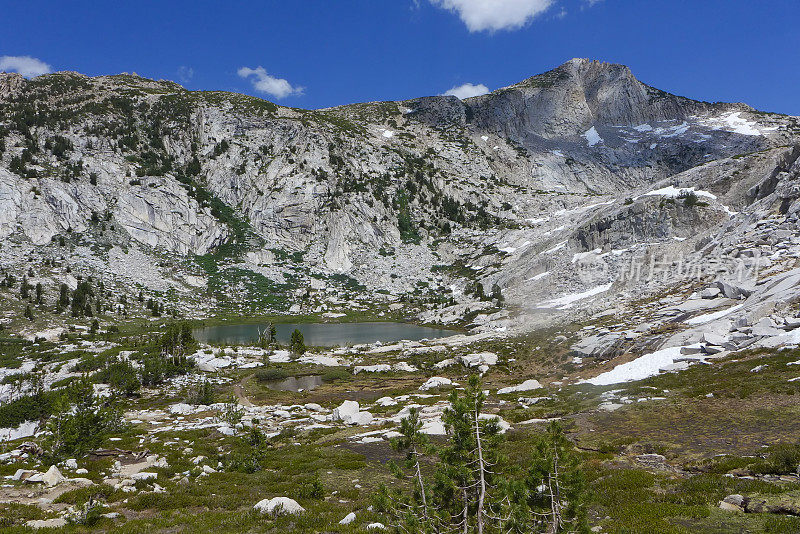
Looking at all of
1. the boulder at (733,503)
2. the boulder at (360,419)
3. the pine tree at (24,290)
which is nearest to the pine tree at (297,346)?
the boulder at (360,419)

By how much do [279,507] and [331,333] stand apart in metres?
78.2

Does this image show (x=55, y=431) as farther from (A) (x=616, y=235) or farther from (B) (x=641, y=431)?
(A) (x=616, y=235)

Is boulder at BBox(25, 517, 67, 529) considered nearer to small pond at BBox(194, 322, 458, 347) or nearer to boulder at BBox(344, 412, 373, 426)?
boulder at BBox(344, 412, 373, 426)

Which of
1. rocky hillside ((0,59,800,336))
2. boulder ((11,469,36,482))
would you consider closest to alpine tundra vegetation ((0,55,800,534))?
boulder ((11,469,36,482))

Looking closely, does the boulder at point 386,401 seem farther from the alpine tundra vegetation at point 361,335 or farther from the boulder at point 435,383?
the boulder at point 435,383

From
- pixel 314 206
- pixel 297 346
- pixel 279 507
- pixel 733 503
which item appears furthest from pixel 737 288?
pixel 314 206

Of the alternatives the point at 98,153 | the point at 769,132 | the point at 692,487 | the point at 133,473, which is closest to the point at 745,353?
the point at 692,487

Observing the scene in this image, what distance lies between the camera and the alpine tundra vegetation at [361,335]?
12703mm

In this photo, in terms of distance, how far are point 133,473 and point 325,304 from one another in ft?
342

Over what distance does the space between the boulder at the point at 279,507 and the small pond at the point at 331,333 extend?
6039 centimetres

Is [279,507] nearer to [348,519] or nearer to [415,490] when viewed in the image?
[348,519]

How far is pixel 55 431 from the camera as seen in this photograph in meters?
19.8

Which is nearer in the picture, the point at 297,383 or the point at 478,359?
the point at 297,383

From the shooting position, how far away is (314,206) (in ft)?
509
